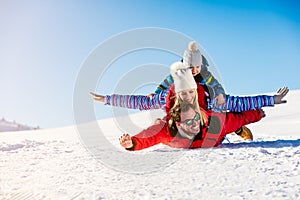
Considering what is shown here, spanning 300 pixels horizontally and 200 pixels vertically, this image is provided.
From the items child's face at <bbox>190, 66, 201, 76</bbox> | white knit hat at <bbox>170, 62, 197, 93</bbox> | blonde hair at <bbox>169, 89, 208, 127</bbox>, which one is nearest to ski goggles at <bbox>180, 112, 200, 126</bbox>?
blonde hair at <bbox>169, 89, 208, 127</bbox>

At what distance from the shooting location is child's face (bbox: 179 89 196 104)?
3.04 m

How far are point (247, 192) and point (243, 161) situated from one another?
628 mm

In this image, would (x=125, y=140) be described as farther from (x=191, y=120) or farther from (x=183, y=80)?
(x=183, y=80)

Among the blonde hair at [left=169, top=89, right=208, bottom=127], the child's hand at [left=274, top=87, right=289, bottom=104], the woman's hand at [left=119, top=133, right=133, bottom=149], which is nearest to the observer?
the woman's hand at [left=119, top=133, right=133, bottom=149]

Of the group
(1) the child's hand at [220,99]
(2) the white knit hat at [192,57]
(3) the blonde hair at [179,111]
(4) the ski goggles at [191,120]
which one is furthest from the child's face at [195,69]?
(4) the ski goggles at [191,120]

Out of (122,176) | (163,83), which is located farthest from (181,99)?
(122,176)

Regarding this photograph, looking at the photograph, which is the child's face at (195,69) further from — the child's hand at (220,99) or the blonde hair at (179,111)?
the blonde hair at (179,111)

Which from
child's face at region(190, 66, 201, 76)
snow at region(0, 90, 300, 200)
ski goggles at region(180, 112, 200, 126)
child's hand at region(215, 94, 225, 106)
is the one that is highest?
child's face at region(190, 66, 201, 76)

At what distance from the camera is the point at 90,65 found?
3951 millimetres

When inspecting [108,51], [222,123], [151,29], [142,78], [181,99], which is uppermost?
[151,29]

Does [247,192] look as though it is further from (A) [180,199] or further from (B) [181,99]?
(B) [181,99]

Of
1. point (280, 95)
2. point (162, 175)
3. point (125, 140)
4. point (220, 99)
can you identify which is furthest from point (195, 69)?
point (162, 175)

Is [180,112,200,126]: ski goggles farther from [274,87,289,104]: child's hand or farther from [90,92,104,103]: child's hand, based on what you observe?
[90,92,104,103]: child's hand

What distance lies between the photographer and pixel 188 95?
9.98 ft
